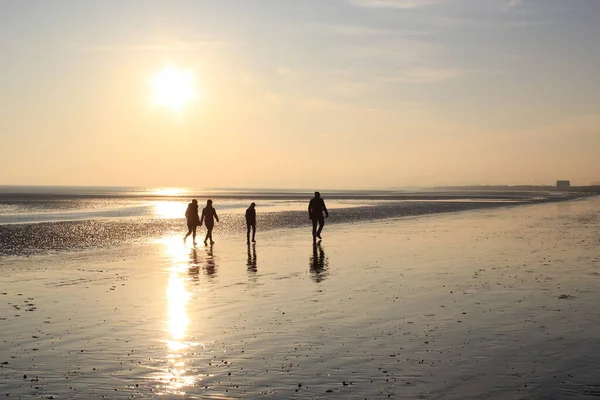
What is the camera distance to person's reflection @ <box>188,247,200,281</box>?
789 inches

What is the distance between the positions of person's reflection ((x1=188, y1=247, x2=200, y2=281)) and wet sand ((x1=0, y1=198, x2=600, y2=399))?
14 cm

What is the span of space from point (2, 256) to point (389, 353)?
2103cm

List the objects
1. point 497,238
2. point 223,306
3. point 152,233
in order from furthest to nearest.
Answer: point 152,233, point 497,238, point 223,306

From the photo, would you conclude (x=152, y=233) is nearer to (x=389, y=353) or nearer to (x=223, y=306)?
(x=223, y=306)

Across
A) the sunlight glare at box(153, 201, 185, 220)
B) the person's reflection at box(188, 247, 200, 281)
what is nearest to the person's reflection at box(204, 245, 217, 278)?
the person's reflection at box(188, 247, 200, 281)

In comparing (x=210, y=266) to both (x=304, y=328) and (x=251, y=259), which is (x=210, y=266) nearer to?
(x=251, y=259)

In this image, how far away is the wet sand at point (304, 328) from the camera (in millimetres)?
8773

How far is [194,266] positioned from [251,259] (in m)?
2.86

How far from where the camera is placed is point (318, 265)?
73.0 feet

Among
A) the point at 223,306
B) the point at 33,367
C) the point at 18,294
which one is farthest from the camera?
the point at 18,294

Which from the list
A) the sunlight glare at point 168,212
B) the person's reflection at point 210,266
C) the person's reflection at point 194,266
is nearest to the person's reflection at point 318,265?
the person's reflection at point 210,266

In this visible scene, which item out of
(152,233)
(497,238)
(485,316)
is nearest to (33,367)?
(485,316)

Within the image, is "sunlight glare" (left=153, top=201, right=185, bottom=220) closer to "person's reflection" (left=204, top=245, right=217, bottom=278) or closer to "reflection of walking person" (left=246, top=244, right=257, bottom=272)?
"reflection of walking person" (left=246, top=244, right=257, bottom=272)

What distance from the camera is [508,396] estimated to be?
26.8ft
